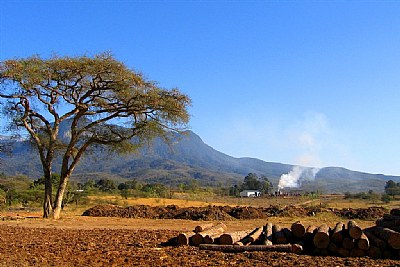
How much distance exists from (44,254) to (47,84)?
1423cm

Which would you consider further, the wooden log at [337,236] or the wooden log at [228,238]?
the wooden log at [228,238]

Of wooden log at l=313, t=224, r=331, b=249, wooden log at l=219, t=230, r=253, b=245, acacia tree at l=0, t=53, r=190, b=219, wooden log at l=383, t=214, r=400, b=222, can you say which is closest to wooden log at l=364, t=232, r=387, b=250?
wooden log at l=313, t=224, r=331, b=249

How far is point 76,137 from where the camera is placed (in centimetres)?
2536

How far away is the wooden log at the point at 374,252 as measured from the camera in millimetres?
10938

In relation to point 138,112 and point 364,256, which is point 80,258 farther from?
point 138,112

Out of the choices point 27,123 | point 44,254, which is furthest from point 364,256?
point 27,123

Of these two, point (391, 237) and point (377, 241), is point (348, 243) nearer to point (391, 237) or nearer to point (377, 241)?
point (377, 241)

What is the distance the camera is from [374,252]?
432 inches

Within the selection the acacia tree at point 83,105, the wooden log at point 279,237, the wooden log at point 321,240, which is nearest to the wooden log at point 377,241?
the wooden log at point 321,240

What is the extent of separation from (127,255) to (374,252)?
20.5ft

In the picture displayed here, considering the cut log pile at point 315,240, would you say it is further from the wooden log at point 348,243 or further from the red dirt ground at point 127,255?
the red dirt ground at point 127,255

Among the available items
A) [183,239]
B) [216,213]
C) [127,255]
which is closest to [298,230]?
[183,239]

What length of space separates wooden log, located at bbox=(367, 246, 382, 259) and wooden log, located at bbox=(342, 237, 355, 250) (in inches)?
16.1

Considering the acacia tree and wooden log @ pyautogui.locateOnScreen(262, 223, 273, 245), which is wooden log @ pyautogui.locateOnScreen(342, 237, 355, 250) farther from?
the acacia tree
